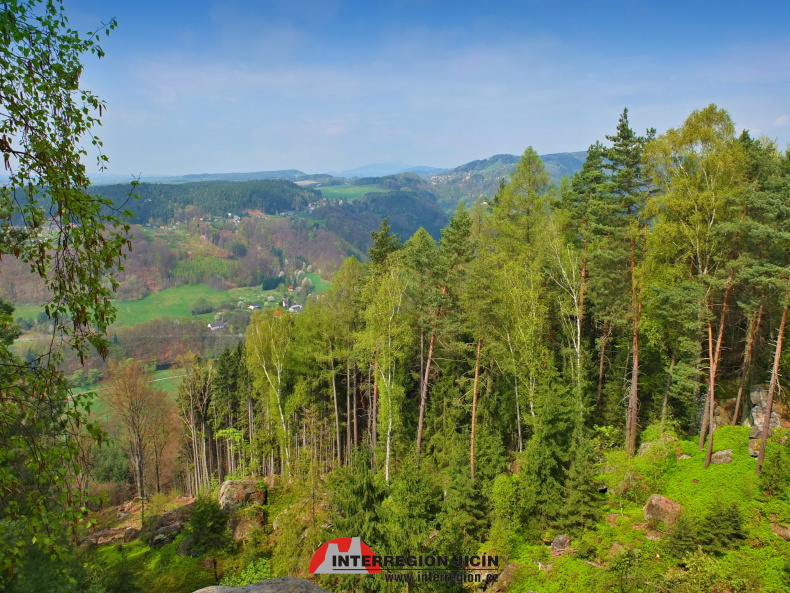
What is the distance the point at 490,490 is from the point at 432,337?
26.8ft

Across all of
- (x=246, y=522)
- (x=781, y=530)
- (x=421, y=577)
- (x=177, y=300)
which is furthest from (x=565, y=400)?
(x=177, y=300)

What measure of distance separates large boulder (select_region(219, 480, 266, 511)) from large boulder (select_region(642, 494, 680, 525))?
66.5 ft

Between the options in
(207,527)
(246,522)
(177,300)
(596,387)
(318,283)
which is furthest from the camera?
(318,283)

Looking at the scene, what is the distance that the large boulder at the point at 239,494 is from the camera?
978 inches

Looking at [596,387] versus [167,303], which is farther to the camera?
[167,303]

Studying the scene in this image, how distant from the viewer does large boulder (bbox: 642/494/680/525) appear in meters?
16.3

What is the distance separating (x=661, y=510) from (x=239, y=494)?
21702 mm

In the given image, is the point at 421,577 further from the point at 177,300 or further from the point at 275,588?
the point at 177,300

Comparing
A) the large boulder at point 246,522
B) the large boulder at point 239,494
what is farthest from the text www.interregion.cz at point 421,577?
the large boulder at point 239,494

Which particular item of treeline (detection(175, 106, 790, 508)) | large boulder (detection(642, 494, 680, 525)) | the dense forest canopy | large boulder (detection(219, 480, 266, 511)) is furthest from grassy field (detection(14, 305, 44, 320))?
large boulder (detection(642, 494, 680, 525))

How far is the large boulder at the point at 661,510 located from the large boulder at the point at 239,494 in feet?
66.5

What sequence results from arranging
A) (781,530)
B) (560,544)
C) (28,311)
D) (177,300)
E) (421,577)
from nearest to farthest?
(421,577), (781,530), (560,544), (28,311), (177,300)

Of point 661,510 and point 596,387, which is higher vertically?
point 596,387

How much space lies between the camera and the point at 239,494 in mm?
25375
